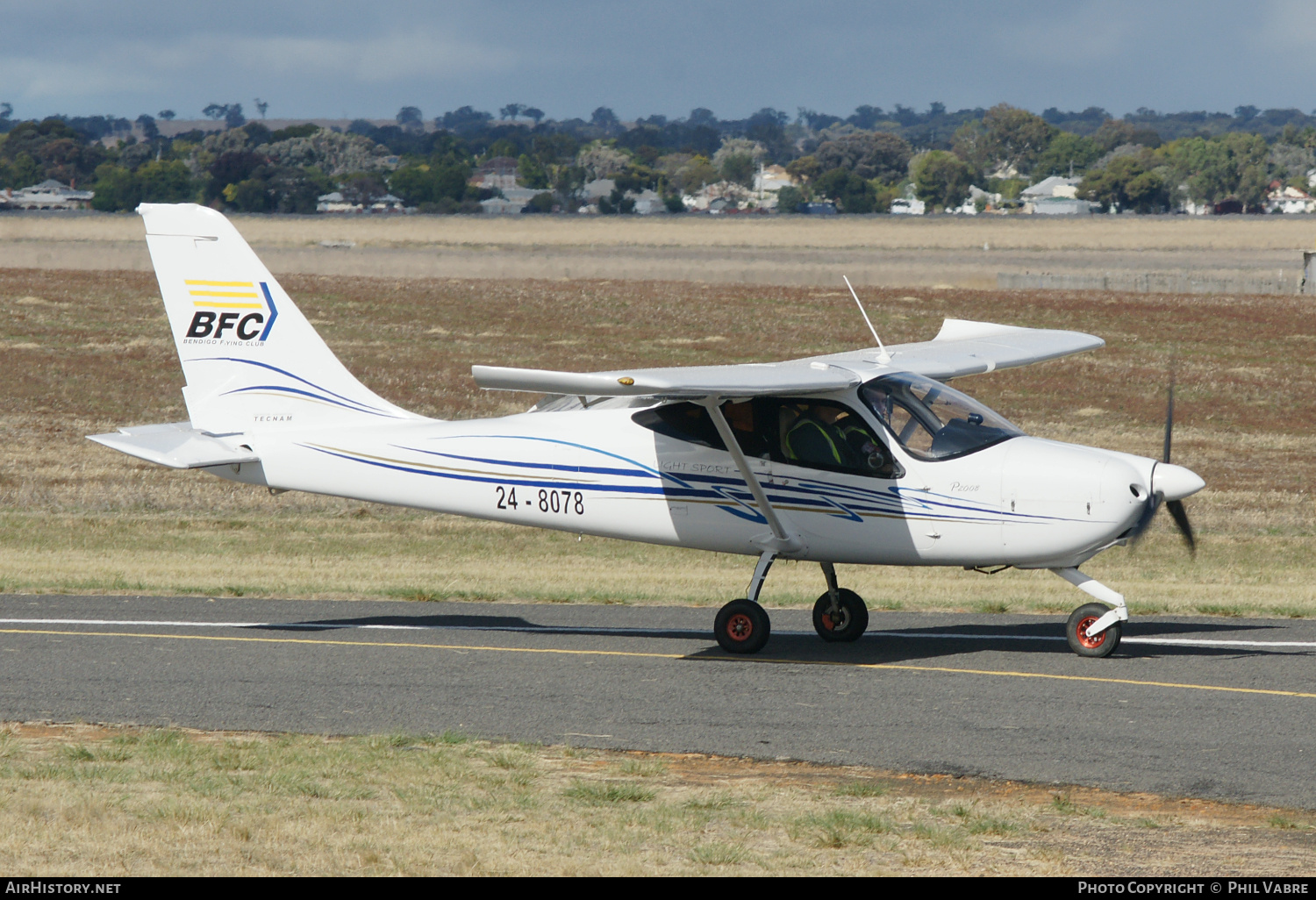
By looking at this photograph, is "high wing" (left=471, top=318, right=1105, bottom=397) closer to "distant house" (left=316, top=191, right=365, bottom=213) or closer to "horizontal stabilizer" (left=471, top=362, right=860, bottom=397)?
"horizontal stabilizer" (left=471, top=362, right=860, bottom=397)

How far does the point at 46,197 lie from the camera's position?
15775 centimetres

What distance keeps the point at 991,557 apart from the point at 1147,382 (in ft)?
82.8

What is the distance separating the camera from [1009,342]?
574 inches

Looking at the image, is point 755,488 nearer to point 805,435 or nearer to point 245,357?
point 805,435

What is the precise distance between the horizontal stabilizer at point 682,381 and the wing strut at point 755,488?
0.33 m

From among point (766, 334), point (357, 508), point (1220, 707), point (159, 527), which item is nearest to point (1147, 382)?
point (766, 334)

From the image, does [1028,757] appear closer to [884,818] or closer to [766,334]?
[884,818]

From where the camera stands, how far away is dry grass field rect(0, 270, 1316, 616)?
1681 cm

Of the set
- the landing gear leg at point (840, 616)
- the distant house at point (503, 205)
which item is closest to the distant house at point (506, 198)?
the distant house at point (503, 205)

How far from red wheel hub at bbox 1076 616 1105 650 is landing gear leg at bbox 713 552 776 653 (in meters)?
2.47

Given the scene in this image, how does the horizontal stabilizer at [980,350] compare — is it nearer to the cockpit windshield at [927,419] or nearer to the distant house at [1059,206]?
the cockpit windshield at [927,419]

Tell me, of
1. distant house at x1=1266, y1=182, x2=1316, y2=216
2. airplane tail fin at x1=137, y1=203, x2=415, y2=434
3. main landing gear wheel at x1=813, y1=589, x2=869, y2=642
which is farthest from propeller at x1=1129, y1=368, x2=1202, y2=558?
distant house at x1=1266, y1=182, x2=1316, y2=216

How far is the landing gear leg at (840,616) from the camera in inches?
508

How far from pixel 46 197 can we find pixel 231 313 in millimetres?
158204
